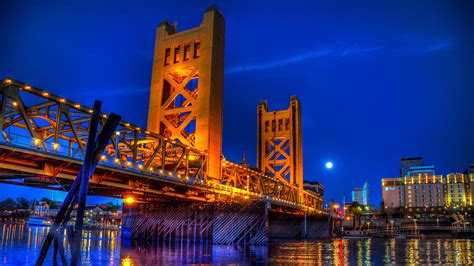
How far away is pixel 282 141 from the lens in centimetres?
10919

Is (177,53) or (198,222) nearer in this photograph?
(198,222)

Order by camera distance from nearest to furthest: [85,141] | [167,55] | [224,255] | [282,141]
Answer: [224,255]
[85,141]
[167,55]
[282,141]

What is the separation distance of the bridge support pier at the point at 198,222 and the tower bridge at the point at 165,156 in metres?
0.11

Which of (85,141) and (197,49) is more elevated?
(197,49)

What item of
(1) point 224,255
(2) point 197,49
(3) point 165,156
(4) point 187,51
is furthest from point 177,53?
(1) point 224,255

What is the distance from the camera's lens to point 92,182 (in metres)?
33.5

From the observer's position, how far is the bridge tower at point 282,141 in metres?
103

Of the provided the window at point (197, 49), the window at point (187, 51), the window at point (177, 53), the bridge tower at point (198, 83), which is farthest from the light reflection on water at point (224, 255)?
the window at point (177, 53)

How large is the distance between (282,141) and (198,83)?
181 ft

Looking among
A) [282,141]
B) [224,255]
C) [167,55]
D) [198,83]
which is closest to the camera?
[224,255]

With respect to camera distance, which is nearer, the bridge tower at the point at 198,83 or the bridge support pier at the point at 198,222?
the bridge support pier at the point at 198,222

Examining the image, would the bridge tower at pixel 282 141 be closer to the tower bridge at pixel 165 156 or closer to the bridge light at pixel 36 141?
the tower bridge at pixel 165 156

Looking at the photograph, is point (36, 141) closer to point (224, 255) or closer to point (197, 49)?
point (224, 255)

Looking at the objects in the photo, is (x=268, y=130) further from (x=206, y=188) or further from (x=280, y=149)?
(x=206, y=188)
